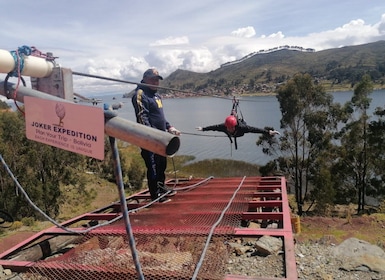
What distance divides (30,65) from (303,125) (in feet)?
91.5

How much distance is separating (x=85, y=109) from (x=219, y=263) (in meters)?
2.16

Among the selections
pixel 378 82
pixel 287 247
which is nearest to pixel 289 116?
pixel 287 247

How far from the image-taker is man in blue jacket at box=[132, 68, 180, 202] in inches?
209

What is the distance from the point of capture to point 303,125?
28344 millimetres

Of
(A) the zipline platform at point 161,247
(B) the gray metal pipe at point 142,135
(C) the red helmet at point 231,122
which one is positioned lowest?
(A) the zipline platform at point 161,247

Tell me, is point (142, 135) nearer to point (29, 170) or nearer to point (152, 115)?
point (152, 115)

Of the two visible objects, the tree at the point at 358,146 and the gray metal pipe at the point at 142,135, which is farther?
the tree at the point at 358,146

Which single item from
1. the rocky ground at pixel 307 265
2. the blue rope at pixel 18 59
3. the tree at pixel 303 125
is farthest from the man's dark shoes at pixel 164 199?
the tree at pixel 303 125

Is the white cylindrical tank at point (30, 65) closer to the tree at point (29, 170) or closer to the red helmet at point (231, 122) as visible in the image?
the red helmet at point (231, 122)

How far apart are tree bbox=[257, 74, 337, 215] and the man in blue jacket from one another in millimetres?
22953

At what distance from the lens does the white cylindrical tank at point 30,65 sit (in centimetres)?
217

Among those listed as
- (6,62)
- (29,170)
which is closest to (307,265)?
(6,62)

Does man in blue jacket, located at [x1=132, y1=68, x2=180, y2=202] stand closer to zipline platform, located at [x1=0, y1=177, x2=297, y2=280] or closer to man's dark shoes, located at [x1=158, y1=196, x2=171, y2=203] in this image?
man's dark shoes, located at [x1=158, y1=196, x2=171, y2=203]

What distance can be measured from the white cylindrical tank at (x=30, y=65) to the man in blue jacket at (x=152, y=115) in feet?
9.02
